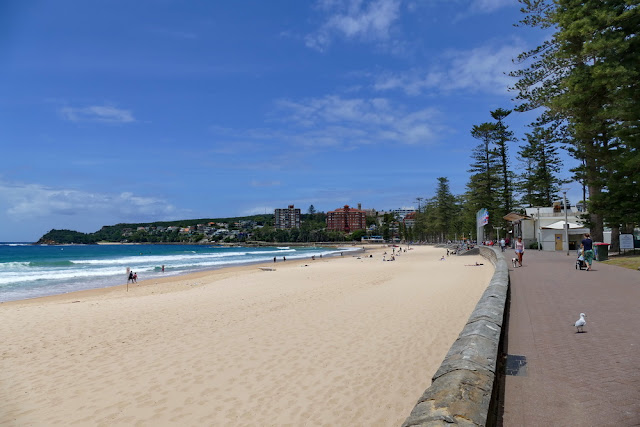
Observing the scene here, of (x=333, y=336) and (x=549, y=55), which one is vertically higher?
(x=549, y=55)

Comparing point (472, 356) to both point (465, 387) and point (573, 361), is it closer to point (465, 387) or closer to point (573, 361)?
point (465, 387)

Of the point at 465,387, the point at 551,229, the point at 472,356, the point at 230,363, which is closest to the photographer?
the point at 465,387

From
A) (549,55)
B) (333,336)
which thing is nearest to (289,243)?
(549,55)

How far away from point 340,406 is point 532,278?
29.8ft

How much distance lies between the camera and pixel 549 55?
67.3 ft

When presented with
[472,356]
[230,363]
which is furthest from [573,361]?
[230,363]

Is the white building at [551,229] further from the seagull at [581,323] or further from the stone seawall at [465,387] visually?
the stone seawall at [465,387]

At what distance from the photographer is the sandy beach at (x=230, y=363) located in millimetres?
4531

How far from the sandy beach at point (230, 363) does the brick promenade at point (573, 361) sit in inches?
48.8

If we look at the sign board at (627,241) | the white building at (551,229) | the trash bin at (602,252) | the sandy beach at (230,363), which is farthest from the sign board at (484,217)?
the sandy beach at (230,363)

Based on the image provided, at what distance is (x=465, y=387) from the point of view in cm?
287

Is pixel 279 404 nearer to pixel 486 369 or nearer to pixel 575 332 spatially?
pixel 486 369

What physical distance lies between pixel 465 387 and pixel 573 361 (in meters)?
2.10

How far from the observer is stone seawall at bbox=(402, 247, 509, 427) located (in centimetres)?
246
